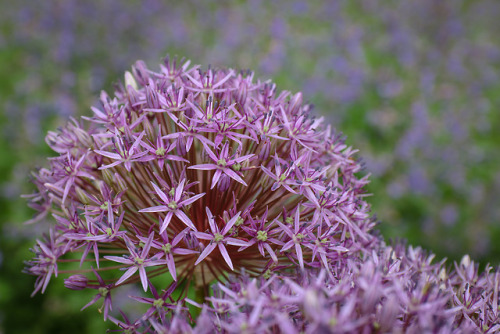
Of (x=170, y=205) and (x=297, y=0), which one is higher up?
(x=297, y=0)

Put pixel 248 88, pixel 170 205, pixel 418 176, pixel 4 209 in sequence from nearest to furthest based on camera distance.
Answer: pixel 170 205 < pixel 248 88 < pixel 4 209 < pixel 418 176

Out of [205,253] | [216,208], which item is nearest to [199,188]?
[216,208]

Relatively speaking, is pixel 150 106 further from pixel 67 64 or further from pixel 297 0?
pixel 297 0

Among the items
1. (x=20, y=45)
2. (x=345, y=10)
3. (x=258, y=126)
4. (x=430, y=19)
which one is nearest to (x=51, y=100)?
(x=20, y=45)

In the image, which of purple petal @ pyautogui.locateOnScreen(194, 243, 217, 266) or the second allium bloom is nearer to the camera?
purple petal @ pyautogui.locateOnScreen(194, 243, 217, 266)

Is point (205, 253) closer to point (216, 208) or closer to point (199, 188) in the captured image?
point (216, 208)

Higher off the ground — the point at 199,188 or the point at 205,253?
the point at 199,188
